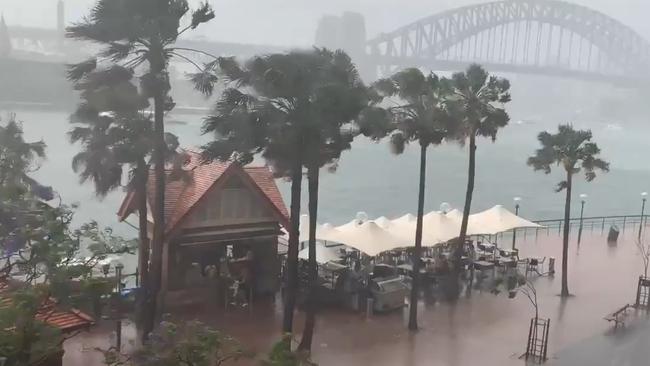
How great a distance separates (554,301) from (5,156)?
27.0 feet

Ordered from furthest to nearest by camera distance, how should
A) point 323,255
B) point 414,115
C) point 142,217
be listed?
point 323,255 → point 414,115 → point 142,217

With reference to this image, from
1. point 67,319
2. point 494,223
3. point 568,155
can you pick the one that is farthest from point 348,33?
point 67,319

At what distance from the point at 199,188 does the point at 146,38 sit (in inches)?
94.2

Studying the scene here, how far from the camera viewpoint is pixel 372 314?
9.70m

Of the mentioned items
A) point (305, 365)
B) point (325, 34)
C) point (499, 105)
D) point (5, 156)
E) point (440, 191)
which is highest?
point (325, 34)

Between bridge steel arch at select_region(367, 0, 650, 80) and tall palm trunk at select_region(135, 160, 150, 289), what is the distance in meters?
44.9

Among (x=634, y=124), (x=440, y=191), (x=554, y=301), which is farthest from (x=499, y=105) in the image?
(x=634, y=124)

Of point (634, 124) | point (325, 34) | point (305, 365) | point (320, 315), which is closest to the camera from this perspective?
point (305, 365)

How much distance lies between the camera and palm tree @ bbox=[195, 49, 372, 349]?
7.28 meters

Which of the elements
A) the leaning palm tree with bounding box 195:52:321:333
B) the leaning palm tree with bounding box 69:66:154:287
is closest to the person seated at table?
the leaning palm tree with bounding box 195:52:321:333

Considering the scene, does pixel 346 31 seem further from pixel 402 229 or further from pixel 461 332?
pixel 461 332

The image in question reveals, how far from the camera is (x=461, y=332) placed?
9195mm

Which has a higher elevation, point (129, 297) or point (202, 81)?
point (202, 81)

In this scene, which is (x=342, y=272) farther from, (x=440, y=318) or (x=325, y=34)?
(x=325, y=34)
